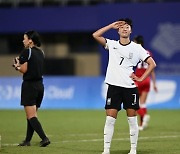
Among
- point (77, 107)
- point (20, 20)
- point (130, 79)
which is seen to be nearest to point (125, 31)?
point (130, 79)

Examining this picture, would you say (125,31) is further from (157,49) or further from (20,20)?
(20,20)

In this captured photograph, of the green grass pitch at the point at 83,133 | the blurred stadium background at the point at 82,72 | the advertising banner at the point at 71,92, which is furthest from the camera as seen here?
the advertising banner at the point at 71,92

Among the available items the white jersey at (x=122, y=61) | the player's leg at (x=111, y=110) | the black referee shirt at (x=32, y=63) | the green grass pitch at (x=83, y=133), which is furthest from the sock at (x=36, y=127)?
the white jersey at (x=122, y=61)

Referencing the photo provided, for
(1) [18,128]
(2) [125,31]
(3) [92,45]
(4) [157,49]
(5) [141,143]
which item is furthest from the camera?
(3) [92,45]

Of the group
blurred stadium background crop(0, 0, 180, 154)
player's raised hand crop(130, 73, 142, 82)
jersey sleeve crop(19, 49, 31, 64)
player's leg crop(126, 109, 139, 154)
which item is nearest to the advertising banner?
blurred stadium background crop(0, 0, 180, 154)

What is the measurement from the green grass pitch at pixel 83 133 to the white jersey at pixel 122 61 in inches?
57.2

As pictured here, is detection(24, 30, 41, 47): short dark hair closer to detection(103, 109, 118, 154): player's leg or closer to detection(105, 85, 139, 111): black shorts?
detection(105, 85, 139, 111): black shorts

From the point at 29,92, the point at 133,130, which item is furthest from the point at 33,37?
the point at 133,130

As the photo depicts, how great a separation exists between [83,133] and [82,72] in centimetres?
2157

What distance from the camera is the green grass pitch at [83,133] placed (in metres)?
12.8

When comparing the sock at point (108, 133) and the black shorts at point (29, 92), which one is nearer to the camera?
the sock at point (108, 133)

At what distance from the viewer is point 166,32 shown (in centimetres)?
3134

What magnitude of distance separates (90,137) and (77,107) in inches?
396

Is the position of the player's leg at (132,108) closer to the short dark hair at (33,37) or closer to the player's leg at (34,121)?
the player's leg at (34,121)
